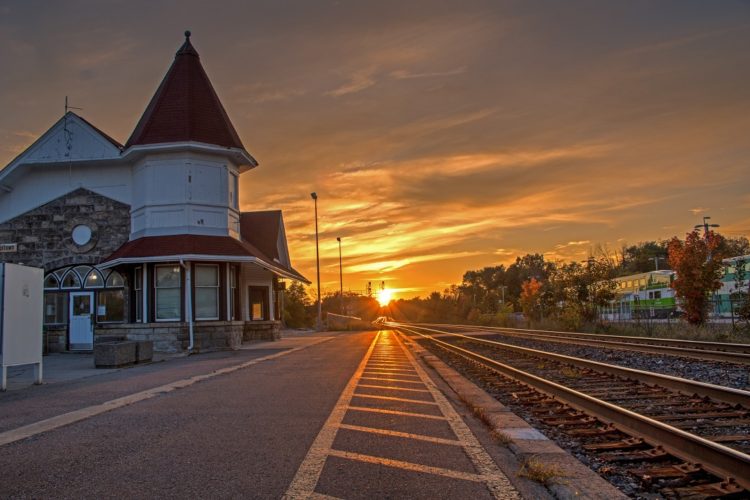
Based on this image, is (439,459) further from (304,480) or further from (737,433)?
(737,433)

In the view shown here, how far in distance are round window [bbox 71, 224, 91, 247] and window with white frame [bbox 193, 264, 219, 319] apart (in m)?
5.10

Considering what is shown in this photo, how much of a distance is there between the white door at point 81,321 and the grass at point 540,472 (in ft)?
74.2

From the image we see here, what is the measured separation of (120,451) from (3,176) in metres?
23.0

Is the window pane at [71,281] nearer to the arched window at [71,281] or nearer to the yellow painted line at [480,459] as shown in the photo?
the arched window at [71,281]

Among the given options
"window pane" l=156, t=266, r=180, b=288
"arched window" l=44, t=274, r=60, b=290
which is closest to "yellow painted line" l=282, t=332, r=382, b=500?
"window pane" l=156, t=266, r=180, b=288

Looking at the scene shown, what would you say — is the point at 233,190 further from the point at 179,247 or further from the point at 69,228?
the point at 69,228

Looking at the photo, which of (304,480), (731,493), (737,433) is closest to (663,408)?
(737,433)

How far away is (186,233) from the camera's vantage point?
2409 centimetres

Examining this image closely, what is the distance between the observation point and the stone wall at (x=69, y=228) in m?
25.1

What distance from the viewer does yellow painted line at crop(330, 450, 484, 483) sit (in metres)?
5.27

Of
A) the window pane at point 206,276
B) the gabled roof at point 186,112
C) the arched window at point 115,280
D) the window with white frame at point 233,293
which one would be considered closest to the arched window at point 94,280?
the arched window at point 115,280

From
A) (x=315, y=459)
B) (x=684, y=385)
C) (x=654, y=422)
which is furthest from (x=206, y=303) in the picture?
(x=654, y=422)

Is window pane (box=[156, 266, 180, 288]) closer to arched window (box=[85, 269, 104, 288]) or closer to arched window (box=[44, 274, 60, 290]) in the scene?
arched window (box=[85, 269, 104, 288])

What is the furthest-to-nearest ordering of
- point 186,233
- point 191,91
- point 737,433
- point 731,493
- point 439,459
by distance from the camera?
point 191,91
point 186,233
point 737,433
point 439,459
point 731,493
